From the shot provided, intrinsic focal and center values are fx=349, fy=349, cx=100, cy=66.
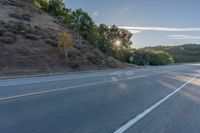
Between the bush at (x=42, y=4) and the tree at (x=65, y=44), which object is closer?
the tree at (x=65, y=44)

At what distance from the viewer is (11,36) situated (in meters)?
52.3

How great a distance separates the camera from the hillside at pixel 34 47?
43.3 meters

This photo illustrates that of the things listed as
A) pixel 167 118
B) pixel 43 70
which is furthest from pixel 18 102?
pixel 43 70

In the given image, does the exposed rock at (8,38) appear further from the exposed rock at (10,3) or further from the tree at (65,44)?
the exposed rock at (10,3)

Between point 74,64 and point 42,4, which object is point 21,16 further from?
point 42,4

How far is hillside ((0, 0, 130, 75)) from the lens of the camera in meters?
43.3

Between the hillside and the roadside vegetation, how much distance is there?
6.76 m

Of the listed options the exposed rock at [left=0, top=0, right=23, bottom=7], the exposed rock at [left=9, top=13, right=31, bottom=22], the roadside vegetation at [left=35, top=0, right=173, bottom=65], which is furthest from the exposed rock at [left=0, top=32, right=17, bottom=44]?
the roadside vegetation at [left=35, top=0, right=173, bottom=65]

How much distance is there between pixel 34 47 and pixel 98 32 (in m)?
35.8

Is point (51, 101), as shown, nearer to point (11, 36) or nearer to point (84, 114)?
point (84, 114)

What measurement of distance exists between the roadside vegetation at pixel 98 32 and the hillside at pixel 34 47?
676 centimetres

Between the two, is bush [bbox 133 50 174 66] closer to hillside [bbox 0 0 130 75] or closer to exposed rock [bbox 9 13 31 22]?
hillside [bbox 0 0 130 75]

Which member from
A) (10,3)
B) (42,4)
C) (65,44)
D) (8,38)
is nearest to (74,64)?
(65,44)

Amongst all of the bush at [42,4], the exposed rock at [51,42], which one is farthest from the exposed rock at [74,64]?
the bush at [42,4]
